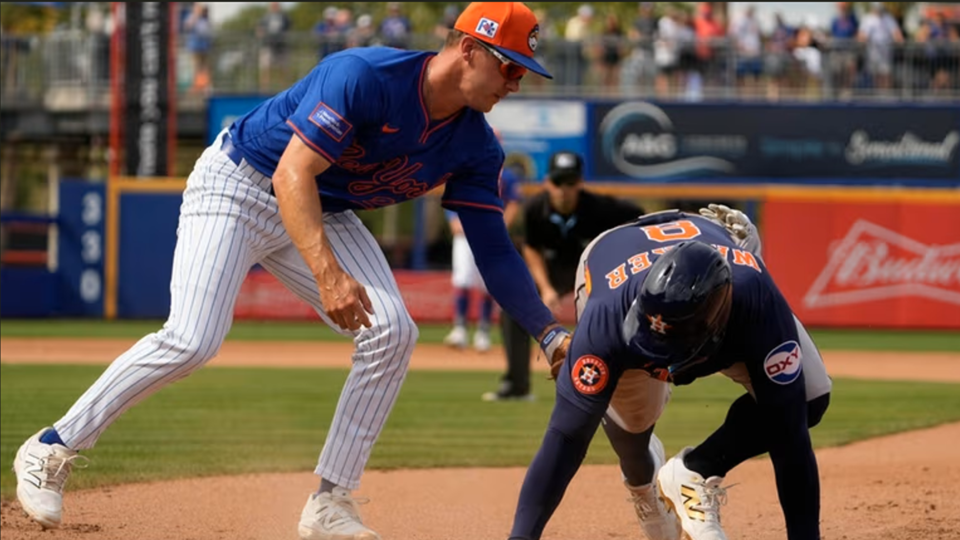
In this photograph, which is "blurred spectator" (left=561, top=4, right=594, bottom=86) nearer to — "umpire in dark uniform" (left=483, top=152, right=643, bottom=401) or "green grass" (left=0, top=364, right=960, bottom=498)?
"green grass" (left=0, top=364, right=960, bottom=498)

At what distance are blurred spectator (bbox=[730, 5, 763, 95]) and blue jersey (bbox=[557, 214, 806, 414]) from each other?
58.2 feet

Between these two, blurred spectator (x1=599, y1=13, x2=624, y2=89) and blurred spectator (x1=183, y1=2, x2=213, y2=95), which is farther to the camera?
blurred spectator (x1=599, y1=13, x2=624, y2=89)

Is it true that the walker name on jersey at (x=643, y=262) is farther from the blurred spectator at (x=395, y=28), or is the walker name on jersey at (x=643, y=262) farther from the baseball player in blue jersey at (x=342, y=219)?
the blurred spectator at (x=395, y=28)

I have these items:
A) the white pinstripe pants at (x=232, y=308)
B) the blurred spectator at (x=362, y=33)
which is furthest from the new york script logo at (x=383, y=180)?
the blurred spectator at (x=362, y=33)

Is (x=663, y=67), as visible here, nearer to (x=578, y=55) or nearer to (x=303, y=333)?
(x=578, y=55)

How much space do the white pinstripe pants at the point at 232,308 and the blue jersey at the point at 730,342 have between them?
0.91 meters

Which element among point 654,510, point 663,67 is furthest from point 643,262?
point 663,67

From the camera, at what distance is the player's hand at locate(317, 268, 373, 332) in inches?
177

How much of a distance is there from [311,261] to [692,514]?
5.09ft

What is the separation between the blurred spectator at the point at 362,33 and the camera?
2072cm

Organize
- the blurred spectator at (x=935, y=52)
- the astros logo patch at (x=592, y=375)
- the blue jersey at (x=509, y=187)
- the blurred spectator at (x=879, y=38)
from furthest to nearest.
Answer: the blurred spectator at (x=935, y=52) < the blurred spectator at (x=879, y=38) < the blue jersey at (x=509, y=187) < the astros logo patch at (x=592, y=375)

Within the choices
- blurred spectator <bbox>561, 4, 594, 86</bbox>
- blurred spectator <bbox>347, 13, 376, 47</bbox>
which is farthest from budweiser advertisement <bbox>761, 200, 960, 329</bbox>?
blurred spectator <bbox>347, 13, 376, 47</bbox>

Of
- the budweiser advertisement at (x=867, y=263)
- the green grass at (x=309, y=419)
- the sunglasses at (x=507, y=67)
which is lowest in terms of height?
the budweiser advertisement at (x=867, y=263)

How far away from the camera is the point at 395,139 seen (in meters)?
4.86
